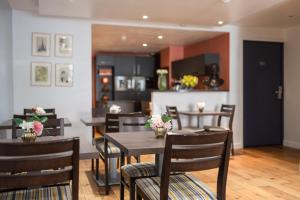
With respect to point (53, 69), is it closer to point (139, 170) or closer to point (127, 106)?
point (139, 170)

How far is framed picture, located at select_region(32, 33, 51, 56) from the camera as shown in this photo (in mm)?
4836

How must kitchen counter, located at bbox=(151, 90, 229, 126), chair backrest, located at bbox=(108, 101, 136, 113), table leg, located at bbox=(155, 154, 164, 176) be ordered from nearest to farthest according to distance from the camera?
table leg, located at bbox=(155, 154, 164, 176)
kitchen counter, located at bbox=(151, 90, 229, 126)
chair backrest, located at bbox=(108, 101, 136, 113)

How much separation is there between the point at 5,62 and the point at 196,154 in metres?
3.41

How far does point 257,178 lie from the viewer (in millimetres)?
3992

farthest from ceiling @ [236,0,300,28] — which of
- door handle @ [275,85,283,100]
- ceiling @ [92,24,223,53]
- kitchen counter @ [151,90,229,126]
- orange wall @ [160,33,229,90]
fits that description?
kitchen counter @ [151,90,229,126]

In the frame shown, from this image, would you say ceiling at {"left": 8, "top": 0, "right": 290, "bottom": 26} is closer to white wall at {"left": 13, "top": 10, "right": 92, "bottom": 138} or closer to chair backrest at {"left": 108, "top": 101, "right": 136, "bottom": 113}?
white wall at {"left": 13, "top": 10, "right": 92, "bottom": 138}

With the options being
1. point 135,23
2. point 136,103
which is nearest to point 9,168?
point 135,23

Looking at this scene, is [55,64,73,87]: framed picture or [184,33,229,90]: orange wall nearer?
[55,64,73,87]: framed picture

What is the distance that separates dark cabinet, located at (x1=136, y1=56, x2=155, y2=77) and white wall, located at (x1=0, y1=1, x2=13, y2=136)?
537 cm

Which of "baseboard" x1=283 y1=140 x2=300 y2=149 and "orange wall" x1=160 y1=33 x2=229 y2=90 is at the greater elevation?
"orange wall" x1=160 y1=33 x2=229 y2=90

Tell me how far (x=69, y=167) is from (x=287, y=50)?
596 cm

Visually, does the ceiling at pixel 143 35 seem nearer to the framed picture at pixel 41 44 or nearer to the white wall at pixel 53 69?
the white wall at pixel 53 69

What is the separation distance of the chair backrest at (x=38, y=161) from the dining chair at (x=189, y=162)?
19.0 inches

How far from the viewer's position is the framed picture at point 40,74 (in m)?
4.86
